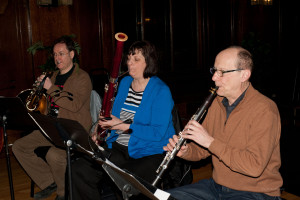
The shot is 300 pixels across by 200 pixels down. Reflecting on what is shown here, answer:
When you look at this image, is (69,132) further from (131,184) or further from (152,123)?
(152,123)

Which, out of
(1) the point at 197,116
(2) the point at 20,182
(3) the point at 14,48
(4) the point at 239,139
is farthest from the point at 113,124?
(3) the point at 14,48

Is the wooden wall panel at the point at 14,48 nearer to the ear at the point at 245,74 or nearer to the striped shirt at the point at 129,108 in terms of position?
the striped shirt at the point at 129,108

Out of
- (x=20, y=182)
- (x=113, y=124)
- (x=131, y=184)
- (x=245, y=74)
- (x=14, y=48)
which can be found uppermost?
(x=14, y=48)

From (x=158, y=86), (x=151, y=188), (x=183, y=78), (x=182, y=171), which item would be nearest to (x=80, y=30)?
(x=183, y=78)

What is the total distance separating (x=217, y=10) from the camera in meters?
6.97

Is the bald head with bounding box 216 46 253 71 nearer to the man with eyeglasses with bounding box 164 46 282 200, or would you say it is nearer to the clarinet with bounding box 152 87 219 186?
the man with eyeglasses with bounding box 164 46 282 200

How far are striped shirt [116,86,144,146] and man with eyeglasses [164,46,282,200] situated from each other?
737 mm

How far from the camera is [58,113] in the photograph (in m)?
2.95

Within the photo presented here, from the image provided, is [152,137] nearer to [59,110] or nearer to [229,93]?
[229,93]

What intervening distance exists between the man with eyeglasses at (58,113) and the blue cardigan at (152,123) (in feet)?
2.30

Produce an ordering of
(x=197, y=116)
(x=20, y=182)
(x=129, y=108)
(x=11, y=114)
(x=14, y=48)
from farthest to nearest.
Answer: (x=14, y=48) → (x=20, y=182) → (x=129, y=108) → (x=11, y=114) → (x=197, y=116)

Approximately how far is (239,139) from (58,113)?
1.78 meters

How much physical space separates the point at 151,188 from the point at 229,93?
72 cm

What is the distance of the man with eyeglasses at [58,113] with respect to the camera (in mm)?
2875
